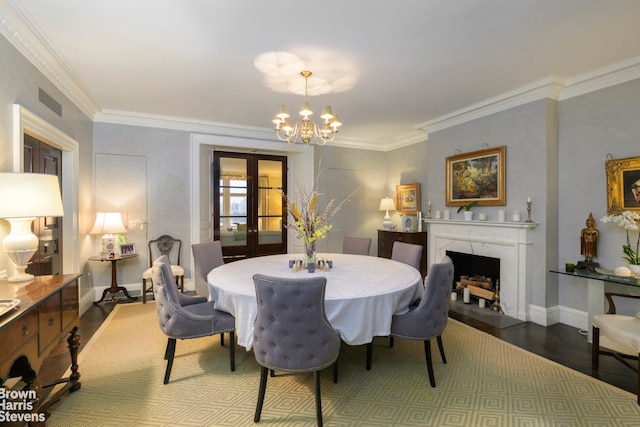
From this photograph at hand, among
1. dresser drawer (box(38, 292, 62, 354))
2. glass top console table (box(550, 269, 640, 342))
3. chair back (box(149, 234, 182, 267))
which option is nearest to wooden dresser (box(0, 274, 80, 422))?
dresser drawer (box(38, 292, 62, 354))

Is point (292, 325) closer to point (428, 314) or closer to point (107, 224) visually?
point (428, 314)

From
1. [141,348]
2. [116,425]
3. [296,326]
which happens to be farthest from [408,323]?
[141,348]

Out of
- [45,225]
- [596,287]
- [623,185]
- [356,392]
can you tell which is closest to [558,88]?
[623,185]

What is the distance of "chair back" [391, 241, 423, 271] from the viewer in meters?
3.52

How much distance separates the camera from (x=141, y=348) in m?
3.02

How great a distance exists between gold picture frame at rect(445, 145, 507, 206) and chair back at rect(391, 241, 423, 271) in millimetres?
1427

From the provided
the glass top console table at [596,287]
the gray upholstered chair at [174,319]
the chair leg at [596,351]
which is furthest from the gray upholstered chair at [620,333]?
the gray upholstered chair at [174,319]

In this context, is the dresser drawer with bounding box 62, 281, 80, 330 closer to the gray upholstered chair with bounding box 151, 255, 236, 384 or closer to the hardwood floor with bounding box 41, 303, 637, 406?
the gray upholstered chair with bounding box 151, 255, 236, 384

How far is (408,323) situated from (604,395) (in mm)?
1424

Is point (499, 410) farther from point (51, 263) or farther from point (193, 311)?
point (51, 263)

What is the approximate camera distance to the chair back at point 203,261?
3.37 metres

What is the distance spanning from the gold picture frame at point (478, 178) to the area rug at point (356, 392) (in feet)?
6.42

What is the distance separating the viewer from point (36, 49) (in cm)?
268

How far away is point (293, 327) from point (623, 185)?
139 inches
